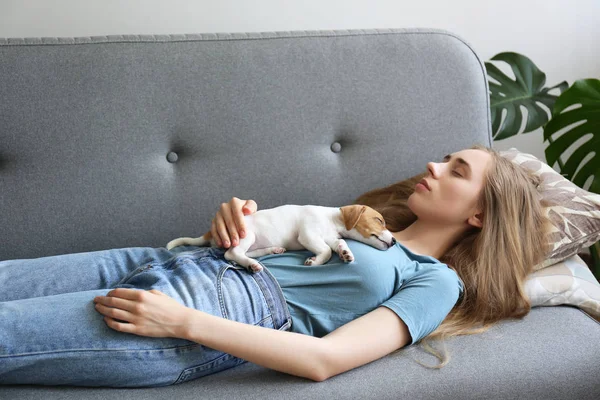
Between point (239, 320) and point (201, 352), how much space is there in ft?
0.35

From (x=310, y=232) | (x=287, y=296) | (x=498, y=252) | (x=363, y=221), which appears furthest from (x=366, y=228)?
(x=498, y=252)

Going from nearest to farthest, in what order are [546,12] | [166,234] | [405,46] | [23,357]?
[23,357] < [166,234] < [405,46] < [546,12]

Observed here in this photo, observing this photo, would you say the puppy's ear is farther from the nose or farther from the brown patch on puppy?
the nose

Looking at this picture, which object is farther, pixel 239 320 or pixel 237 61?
pixel 237 61

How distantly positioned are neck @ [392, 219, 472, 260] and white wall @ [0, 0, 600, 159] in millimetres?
968

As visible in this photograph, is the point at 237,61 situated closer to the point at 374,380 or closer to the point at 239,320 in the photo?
the point at 239,320

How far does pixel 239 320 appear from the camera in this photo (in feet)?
4.49

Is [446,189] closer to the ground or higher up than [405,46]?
closer to the ground

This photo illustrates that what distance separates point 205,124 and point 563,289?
1.01 metres

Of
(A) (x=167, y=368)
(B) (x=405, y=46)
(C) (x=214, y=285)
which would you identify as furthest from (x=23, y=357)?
(B) (x=405, y=46)

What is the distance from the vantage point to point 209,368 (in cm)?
133

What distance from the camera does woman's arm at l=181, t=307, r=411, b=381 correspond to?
1261mm

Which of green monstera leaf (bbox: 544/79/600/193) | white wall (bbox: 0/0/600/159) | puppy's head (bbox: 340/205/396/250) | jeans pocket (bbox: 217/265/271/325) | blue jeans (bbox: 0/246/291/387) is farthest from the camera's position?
white wall (bbox: 0/0/600/159)

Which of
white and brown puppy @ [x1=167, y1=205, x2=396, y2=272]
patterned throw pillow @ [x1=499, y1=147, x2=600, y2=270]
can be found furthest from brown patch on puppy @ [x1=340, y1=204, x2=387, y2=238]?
patterned throw pillow @ [x1=499, y1=147, x2=600, y2=270]
